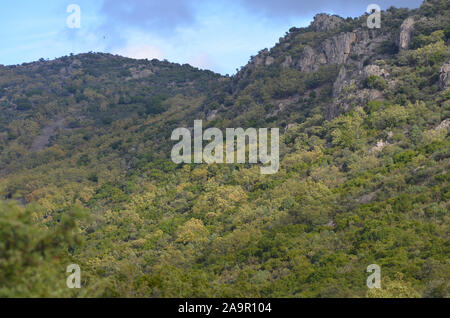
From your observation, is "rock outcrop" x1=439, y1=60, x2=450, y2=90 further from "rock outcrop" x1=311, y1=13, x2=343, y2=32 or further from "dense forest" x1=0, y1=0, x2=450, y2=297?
"rock outcrop" x1=311, y1=13, x2=343, y2=32

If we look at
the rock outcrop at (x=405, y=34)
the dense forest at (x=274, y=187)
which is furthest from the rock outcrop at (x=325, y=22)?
the rock outcrop at (x=405, y=34)

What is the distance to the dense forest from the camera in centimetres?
2864

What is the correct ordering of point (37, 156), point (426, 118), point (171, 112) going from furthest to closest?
point (171, 112) → point (37, 156) → point (426, 118)

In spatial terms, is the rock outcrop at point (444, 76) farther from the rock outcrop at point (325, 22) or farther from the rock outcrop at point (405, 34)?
the rock outcrop at point (325, 22)

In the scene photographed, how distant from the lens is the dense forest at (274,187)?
2864cm

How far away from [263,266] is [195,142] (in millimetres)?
44243

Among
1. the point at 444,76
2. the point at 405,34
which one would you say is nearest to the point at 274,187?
the point at 444,76

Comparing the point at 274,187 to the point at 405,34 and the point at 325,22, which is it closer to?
the point at 405,34

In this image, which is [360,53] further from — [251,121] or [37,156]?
[37,156]

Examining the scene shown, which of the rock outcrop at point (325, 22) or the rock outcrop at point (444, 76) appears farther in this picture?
the rock outcrop at point (325, 22)

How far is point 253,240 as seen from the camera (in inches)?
1729

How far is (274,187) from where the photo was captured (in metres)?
55.2

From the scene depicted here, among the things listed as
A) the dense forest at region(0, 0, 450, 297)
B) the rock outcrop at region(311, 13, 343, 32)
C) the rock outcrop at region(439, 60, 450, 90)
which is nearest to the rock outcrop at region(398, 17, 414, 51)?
the dense forest at region(0, 0, 450, 297)
